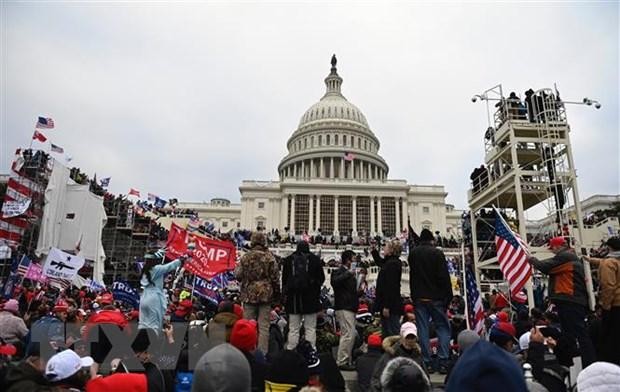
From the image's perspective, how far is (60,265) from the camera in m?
13.8

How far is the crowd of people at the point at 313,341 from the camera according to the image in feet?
8.97

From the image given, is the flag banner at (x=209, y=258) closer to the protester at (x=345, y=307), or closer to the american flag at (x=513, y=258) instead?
the protester at (x=345, y=307)

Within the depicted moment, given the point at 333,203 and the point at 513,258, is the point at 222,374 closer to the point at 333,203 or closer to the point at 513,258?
the point at 513,258

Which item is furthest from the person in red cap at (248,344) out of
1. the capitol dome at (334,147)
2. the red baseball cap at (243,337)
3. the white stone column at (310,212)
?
the capitol dome at (334,147)

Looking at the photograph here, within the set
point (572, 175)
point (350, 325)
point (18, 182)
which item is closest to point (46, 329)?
point (350, 325)

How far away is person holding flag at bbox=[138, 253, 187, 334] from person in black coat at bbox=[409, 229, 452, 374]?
371 centimetres

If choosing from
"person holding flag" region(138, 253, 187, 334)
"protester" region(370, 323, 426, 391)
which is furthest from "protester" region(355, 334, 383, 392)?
"person holding flag" region(138, 253, 187, 334)

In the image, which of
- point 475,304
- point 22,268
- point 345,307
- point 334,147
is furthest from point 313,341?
point 334,147

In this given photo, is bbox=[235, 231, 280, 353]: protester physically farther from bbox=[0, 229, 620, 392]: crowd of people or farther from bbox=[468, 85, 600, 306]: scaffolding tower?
bbox=[468, 85, 600, 306]: scaffolding tower

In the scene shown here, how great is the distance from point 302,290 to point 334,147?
71392mm

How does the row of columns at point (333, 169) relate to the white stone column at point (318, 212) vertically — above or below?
above

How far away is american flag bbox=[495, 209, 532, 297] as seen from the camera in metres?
9.03

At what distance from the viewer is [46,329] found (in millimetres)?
5922

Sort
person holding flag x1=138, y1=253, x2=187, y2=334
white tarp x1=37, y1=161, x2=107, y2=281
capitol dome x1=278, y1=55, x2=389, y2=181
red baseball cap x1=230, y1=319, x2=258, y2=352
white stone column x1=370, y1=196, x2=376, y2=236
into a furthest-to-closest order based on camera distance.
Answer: capitol dome x1=278, y1=55, x2=389, y2=181, white stone column x1=370, y1=196, x2=376, y2=236, white tarp x1=37, y1=161, x2=107, y2=281, person holding flag x1=138, y1=253, x2=187, y2=334, red baseball cap x1=230, y1=319, x2=258, y2=352
